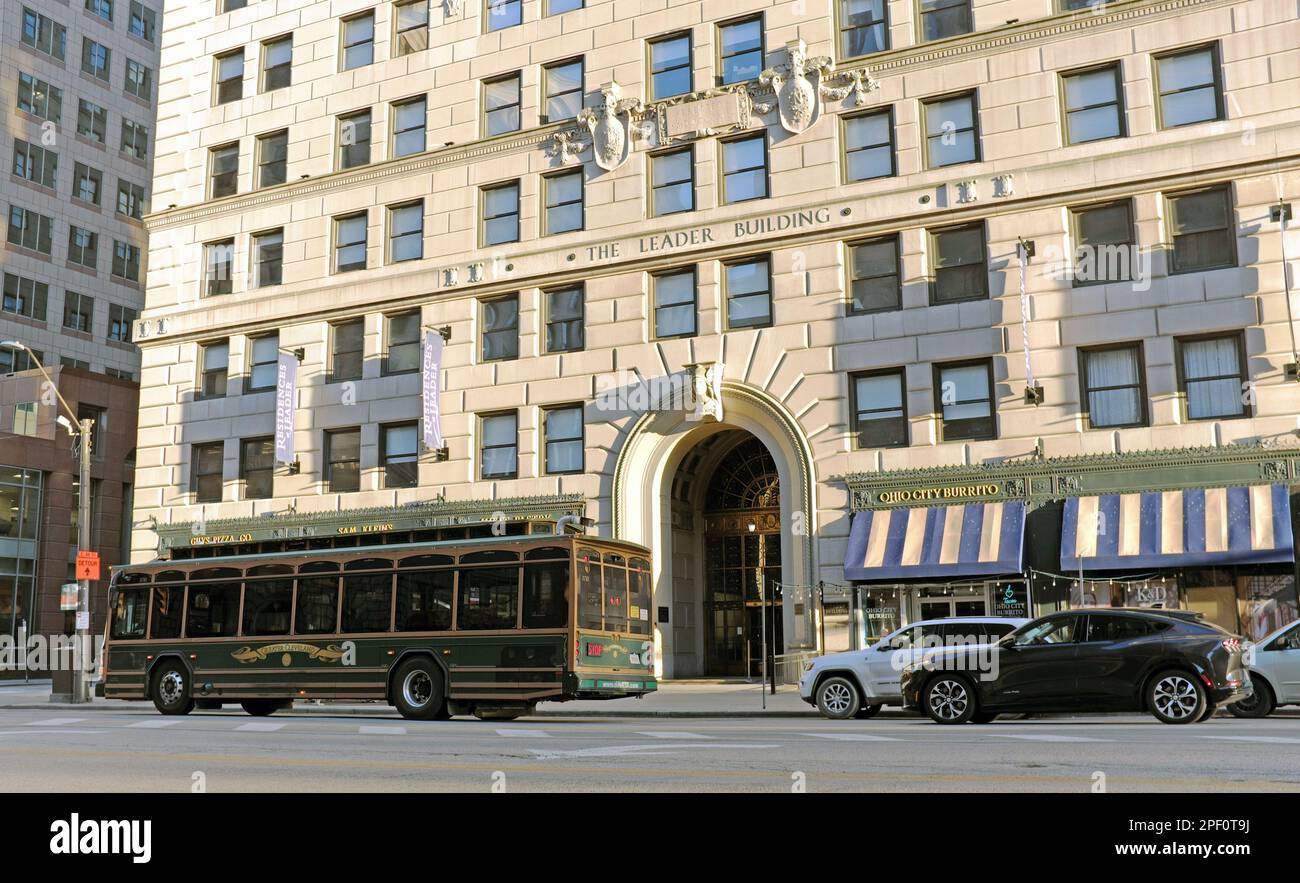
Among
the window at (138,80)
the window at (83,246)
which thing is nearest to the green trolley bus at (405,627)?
the window at (83,246)

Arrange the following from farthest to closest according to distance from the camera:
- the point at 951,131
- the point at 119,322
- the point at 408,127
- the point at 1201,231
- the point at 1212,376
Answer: the point at 119,322
the point at 408,127
the point at 951,131
the point at 1201,231
the point at 1212,376

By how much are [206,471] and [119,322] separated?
28.8 meters

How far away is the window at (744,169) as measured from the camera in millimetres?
31469

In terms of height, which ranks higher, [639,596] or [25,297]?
[25,297]

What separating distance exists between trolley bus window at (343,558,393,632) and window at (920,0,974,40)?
19129 millimetres

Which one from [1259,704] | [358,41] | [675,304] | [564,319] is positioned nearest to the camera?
[1259,704]

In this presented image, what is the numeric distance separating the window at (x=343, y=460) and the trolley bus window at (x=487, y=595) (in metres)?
15.9

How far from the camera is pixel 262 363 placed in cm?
3816

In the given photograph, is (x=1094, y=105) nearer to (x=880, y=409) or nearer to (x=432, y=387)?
(x=880, y=409)

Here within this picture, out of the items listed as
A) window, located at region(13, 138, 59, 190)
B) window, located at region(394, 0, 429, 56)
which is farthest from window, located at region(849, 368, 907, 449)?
window, located at region(13, 138, 59, 190)

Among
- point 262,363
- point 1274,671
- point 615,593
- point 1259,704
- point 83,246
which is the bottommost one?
point 1259,704

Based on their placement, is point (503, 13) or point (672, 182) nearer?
point (672, 182)

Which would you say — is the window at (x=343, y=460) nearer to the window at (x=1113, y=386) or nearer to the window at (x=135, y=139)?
the window at (x=1113, y=386)

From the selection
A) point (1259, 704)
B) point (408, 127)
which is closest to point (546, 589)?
point (1259, 704)
